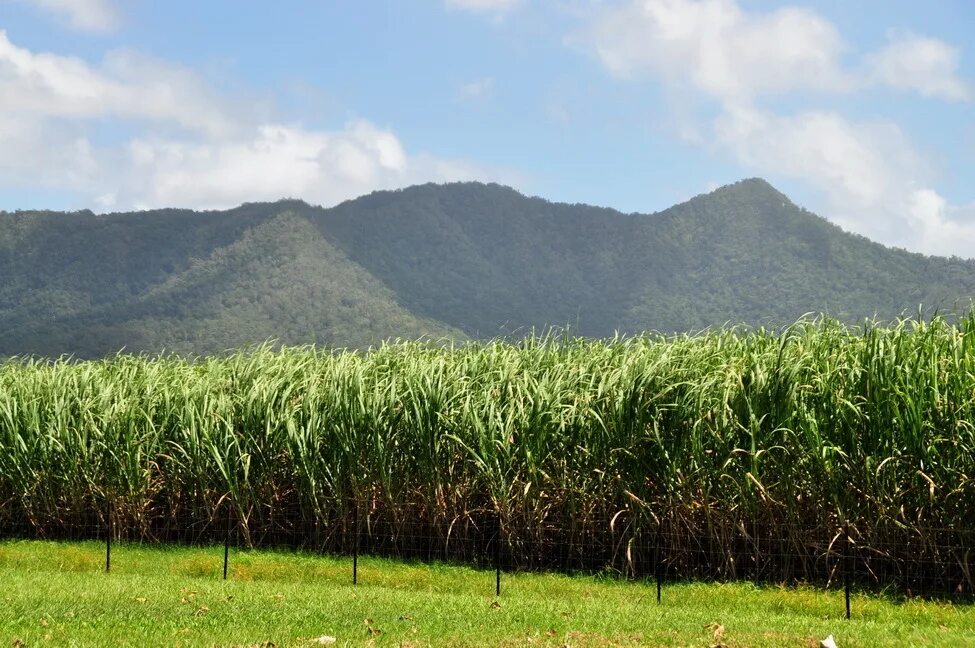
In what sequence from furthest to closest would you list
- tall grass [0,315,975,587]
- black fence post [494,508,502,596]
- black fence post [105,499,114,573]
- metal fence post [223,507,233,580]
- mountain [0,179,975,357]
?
mountain [0,179,975,357] < black fence post [105,499,114,573] < metal fence post [223,507,233,580] < tall grass [0,315,975,587] < black fence post [494,508,502,596]

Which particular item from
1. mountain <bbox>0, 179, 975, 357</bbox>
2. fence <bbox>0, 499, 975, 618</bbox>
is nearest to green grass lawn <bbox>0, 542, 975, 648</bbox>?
fence <bbox>0, 499, 975, 618</bbox>

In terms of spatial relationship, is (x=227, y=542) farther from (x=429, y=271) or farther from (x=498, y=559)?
(x=429, y=271)

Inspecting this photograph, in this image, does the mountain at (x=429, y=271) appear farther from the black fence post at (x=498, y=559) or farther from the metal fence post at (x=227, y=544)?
the black fence post at (x=498, y=559)

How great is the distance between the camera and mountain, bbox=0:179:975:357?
7600cm

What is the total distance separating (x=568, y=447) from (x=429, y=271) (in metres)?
87.2

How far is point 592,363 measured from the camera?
11391 mm

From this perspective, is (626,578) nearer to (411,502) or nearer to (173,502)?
(411,502)

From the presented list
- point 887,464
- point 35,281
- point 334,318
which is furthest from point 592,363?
point 35,281

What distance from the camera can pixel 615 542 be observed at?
33.1 feet

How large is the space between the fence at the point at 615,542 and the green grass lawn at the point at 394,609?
306 mm

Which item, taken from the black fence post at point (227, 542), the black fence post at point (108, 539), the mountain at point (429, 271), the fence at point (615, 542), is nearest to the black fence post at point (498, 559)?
the fence at point (615, 542)

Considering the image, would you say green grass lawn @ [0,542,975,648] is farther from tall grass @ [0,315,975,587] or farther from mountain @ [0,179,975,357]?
mountain @ [0,179,975,357]

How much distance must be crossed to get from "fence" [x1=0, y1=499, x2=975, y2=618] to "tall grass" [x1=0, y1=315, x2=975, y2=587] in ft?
0.10

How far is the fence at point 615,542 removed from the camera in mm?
9164
